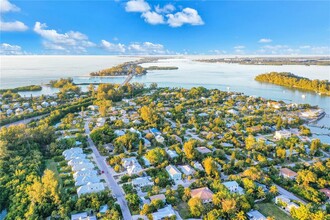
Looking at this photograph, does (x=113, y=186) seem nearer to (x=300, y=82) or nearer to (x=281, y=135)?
(x=281, y=135)

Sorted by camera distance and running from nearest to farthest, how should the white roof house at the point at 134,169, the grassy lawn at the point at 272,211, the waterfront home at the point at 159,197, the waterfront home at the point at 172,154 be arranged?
1. the grassy lawn at the point at 272,211
2. the waterfront home at the point at 159,197
3. the white roof house at the point at 134,169
4. the waterfront home at the point at 172,154

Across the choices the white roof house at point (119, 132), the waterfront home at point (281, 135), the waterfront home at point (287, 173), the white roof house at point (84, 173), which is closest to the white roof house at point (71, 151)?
the white roof house at point (84, 173)

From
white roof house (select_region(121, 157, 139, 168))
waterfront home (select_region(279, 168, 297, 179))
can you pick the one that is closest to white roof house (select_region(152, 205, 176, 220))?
white roof house (select_region(121, 157, 139, 168))

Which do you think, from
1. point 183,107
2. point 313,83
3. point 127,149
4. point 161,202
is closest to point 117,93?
point 183,107

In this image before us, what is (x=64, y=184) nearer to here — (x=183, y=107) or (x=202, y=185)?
(x=202, y=185)

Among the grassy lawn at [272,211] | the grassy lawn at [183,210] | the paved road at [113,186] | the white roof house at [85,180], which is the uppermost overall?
the white roof house at [85,180]

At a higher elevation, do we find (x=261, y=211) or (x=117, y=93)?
(x=117, y=93)

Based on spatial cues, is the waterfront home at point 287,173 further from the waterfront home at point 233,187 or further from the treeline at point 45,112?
the treeline at point 45,112
